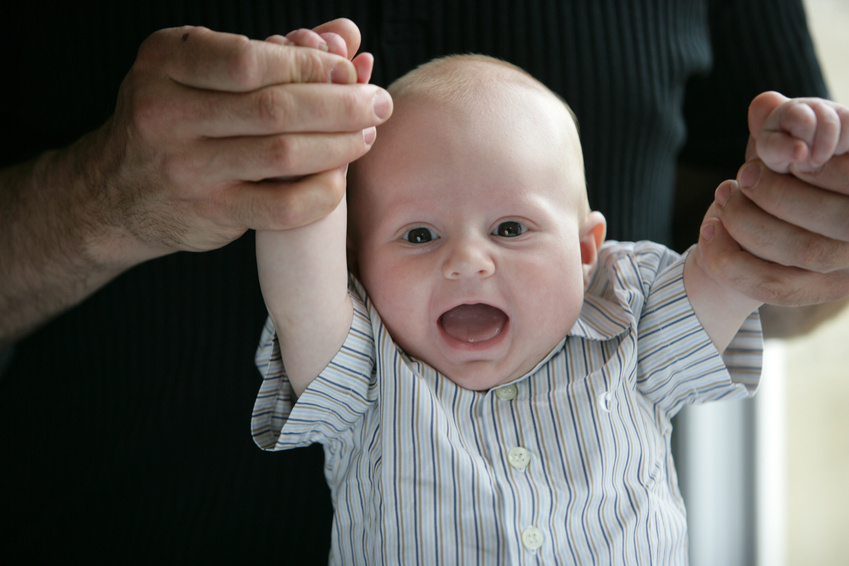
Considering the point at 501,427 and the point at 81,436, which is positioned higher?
the point at 501,427

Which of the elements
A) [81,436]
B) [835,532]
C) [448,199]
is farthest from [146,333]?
[835,532]

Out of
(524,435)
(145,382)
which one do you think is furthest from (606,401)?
(145,382)

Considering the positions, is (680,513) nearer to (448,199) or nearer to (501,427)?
(501,427)

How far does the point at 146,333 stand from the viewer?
1.19m

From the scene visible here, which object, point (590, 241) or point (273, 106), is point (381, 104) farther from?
point (590, 241)

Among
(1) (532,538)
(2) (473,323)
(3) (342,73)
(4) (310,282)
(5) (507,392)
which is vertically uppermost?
(3) (342,73)

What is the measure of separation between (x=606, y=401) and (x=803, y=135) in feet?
1.42

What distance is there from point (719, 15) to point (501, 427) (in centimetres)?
106

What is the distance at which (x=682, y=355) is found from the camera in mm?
997

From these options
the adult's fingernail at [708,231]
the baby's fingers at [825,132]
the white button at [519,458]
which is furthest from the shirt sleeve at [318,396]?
the baby's fingers at [825,132]

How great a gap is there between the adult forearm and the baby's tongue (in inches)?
19.6

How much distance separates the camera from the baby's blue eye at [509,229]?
37.9 inches

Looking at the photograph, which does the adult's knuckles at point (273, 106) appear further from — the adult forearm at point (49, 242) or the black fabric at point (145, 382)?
the black fabric at point (145, 382)

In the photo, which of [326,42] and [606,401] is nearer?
[326,42]
